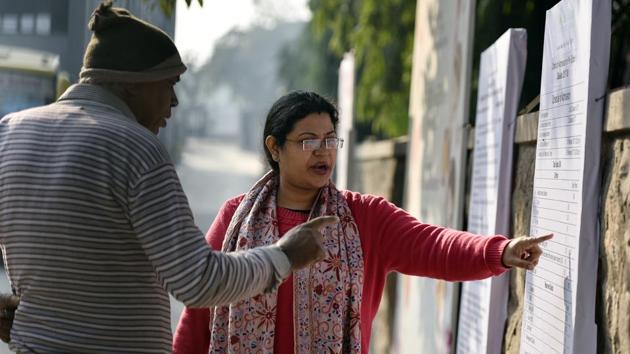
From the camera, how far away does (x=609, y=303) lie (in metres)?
2.81

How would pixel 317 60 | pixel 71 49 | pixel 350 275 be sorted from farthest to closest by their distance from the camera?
pixel 317 60, pixel 71 49, pixel 350 275

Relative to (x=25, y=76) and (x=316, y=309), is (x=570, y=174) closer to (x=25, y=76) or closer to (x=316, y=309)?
(x=316, y=309)

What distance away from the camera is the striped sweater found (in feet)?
7.86

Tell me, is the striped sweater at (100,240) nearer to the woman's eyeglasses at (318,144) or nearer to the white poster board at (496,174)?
the woman's eyeglasses at (318,144)

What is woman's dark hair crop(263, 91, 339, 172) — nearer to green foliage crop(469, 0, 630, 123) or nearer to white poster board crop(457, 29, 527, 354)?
white poster board crop(457, 29, 527, 354)

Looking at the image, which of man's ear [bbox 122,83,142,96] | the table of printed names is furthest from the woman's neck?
man's ear [bbox 122,83,142,96]

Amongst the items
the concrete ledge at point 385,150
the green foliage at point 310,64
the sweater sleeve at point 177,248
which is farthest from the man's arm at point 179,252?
the green foliage at point 310,64

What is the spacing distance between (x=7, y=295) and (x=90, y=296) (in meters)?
0.44

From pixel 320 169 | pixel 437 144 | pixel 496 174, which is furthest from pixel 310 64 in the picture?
pixel 320 169

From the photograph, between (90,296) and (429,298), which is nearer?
(90,296)

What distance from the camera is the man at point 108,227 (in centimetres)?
240

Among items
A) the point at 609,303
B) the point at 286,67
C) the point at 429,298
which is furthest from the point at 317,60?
the point at 609,303

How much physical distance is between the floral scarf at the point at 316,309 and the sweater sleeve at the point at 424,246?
0.08 m

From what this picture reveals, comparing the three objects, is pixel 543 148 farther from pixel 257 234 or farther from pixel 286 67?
pixel 286 67
